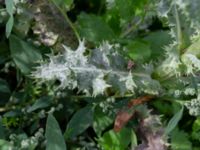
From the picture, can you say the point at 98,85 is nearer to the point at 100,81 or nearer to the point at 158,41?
the point at 100,81

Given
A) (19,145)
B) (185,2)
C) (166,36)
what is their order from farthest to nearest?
(166,36) < (19,145) < (185,2)

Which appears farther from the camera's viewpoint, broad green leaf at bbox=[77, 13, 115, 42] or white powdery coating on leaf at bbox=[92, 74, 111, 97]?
broad green leaf at bbox=[77, 13, 115, 42]

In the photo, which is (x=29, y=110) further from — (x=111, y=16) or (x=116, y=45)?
(x=111, y=16)

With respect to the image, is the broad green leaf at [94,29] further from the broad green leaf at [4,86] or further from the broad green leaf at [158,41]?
the broad green leaf at [4,86]

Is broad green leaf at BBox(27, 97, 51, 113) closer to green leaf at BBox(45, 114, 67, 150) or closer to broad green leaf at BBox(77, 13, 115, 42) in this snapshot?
green leaf at BBox(45, 114, 67, 150)

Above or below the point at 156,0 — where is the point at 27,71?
below

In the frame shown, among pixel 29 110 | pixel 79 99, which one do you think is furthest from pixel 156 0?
pixel 29 110

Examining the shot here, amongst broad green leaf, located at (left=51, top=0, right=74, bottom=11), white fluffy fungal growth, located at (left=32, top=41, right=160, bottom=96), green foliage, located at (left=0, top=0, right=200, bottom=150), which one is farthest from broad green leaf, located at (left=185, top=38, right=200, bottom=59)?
broad green leaf, located at (left=51, top=0, right=74, bottom=11)
